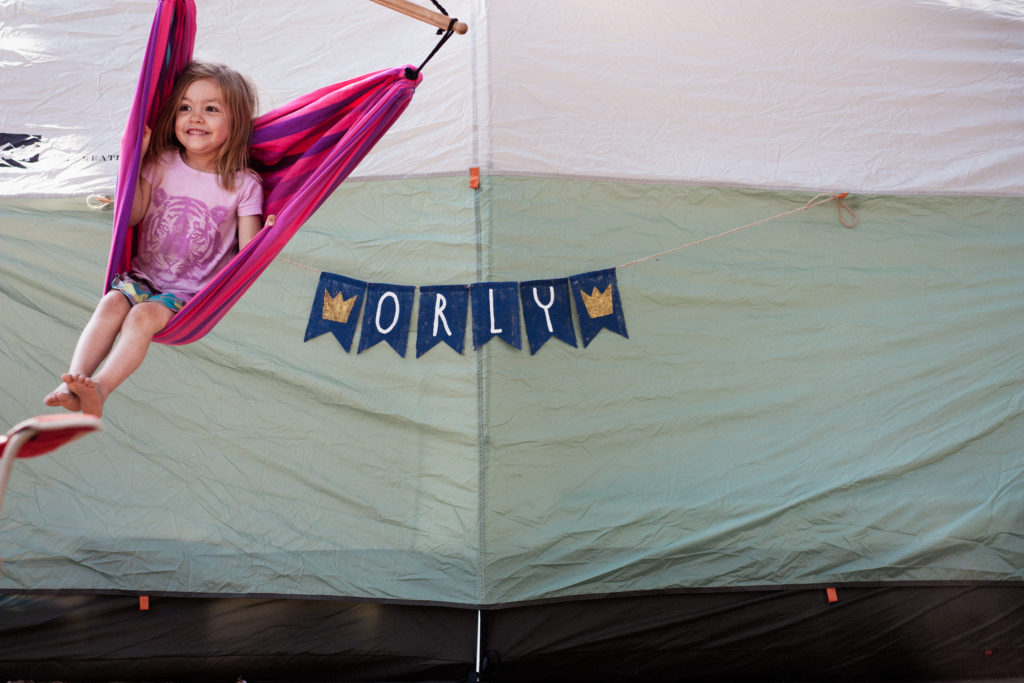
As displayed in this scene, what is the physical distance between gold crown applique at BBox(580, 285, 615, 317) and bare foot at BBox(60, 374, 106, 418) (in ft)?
5.04

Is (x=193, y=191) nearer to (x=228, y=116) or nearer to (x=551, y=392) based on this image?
(x=228, y=116)

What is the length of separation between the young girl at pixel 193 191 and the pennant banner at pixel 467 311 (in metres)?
0.89

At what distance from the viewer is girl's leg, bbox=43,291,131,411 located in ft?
5.34

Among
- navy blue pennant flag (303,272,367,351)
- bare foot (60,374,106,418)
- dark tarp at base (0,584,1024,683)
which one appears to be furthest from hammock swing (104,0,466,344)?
dark tarp at base (0,584,1024,683)

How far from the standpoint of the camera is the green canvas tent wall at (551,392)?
2711mm

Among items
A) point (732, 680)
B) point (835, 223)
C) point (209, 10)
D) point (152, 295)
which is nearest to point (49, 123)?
point (209, 10)

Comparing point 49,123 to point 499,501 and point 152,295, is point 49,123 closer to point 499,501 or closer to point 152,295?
point 152,295

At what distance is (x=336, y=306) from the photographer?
9.10 feet

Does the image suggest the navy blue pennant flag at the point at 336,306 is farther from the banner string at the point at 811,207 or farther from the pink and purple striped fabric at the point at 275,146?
the banner string at the point at 811,207

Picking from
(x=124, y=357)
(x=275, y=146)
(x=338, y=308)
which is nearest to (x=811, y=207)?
(x=338, y=308)

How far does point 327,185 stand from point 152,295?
41 cm

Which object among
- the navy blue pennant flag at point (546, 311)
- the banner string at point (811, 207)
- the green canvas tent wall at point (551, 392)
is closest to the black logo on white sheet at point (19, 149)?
the green canvas tent wall at point (551, 392)

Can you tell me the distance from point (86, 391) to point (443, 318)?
132 centimetres

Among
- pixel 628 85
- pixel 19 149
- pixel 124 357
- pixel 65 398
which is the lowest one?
pixel 65 398
